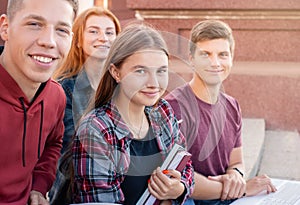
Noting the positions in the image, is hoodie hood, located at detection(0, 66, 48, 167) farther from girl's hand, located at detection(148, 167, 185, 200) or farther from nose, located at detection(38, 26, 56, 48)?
girl's hand, located at detection(148, 167, 185, 200)

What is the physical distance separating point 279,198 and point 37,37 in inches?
45.1

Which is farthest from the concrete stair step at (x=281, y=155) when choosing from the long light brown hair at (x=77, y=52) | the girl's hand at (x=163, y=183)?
the girl's hand at (x=163, y=183)

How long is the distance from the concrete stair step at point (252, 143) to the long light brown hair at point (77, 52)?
4.31 ft

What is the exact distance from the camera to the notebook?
84.0 inches

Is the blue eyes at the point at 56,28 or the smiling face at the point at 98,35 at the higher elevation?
the blue eyes at the point at 56,28

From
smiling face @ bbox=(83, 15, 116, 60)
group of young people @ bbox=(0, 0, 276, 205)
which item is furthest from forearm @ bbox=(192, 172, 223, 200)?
smiling face @ bbox=(83, 15, 116, 60)

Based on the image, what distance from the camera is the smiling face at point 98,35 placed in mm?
2619

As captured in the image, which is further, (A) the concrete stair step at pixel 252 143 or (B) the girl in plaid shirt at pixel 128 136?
(A) the concrete stair step at pixel 252 143

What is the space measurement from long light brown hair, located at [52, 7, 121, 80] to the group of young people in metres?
0.27

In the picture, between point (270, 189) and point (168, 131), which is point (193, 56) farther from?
point (270, 189)

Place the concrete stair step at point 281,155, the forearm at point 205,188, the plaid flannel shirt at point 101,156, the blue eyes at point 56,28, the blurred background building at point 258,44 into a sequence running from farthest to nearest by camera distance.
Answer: the blurred background building at point 258,44 → the concrete stair step at point 281,155 → the forearm at point 205,188 → the plaid flannel shirt at point 101,156 → the blue eyes at point 56,28

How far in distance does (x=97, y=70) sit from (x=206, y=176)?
0.69 meters

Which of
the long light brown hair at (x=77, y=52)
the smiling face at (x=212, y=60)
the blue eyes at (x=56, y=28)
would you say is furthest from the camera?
the long light brown hair at (x=77, y=52)

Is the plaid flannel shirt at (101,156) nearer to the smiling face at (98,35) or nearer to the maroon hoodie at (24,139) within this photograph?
the maroon hoodie at (24,139)
